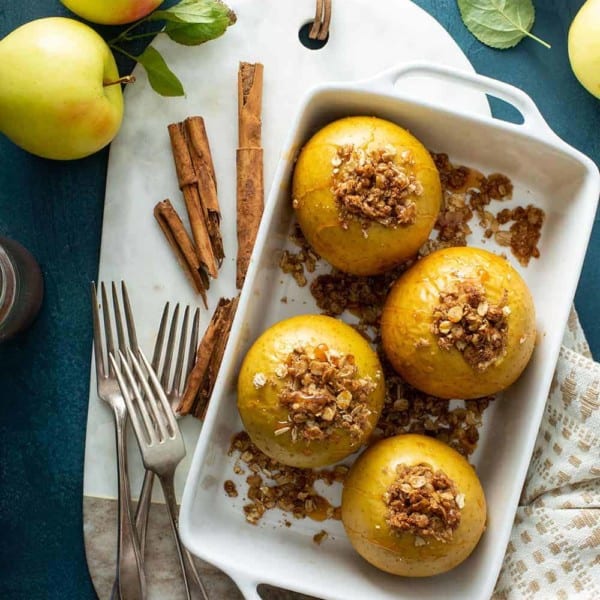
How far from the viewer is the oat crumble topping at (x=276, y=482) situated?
1574 millimetres

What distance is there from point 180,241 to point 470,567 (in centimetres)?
77

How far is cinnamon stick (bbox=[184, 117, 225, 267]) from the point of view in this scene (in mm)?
1586

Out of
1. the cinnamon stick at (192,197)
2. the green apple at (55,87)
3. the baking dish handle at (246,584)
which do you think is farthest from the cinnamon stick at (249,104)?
the baking dish handle at (246,584)

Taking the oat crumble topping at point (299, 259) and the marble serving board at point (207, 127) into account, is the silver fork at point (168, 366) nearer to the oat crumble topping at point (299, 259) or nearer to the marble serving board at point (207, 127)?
the marble serving board at point (207, 127)

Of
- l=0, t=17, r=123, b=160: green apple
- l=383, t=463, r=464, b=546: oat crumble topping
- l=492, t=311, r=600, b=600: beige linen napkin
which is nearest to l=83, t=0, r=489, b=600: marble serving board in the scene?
l=0, t=17, r=123, b=160: green apple

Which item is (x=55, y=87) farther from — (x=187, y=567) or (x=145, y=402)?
(x=187, y=567)

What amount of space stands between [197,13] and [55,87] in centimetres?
29

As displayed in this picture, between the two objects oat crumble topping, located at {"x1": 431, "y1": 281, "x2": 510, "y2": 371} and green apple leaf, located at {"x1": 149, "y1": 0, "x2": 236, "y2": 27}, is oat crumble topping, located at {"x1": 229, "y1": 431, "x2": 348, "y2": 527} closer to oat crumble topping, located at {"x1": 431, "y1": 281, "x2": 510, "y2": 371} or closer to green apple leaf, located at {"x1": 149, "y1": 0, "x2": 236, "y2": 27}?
oat crumble topping, located at {"x1": 431, "y1": 281, "x2": 510, "y2": 371}

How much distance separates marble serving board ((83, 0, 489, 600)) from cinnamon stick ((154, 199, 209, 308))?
2 centimetres

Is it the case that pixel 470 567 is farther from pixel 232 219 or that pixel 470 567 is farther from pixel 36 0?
pixel 36 0

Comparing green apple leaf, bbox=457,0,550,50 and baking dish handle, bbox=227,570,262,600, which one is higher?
green apple leaf, bbox=457,0,550,50

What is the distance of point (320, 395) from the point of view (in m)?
1.35

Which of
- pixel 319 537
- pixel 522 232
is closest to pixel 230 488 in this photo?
pixel 319 537

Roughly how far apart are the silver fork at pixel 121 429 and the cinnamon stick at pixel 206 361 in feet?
0.38
